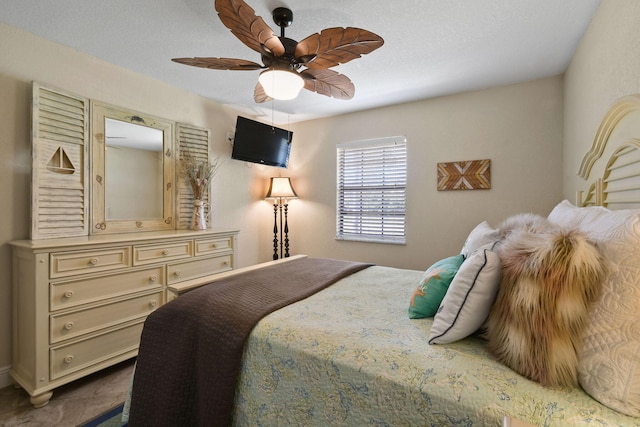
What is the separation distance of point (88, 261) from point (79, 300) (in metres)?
0.26

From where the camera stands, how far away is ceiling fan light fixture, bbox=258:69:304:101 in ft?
5.57

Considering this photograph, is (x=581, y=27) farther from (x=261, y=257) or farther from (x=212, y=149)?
(x=261, y=257)

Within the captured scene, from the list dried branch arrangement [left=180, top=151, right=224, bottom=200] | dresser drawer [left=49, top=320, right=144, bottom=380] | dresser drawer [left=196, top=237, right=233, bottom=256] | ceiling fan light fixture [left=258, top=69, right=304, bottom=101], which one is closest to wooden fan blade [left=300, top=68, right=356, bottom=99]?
ceiling fan light fixture [left=258, top=69, right=304, bottom=101]

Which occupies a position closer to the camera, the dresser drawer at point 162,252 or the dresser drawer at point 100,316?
the dresser drawer at point 100,316

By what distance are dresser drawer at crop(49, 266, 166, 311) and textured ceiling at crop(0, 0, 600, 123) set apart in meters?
1.71

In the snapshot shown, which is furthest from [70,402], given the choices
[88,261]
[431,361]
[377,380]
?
[431,361]

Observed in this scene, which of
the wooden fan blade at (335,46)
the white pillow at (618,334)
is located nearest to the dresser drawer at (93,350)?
the wooden fan blade at (335,46)

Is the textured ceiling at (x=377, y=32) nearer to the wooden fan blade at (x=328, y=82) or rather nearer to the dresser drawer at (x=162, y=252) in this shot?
the wooden fan blade at (x=328, y=82)

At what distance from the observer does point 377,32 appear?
78.4 inches

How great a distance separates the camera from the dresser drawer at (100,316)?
188 centimetres

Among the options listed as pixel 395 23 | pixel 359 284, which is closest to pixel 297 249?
pixel 359 284

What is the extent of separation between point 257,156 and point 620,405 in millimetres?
3363

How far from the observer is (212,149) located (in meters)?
3.35

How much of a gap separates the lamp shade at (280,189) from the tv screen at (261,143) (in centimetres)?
21
